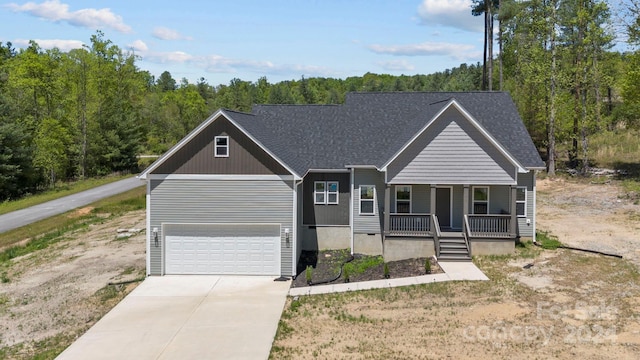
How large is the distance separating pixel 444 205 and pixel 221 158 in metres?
10.8

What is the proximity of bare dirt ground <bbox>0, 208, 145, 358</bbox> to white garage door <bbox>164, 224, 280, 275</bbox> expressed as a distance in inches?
72.2

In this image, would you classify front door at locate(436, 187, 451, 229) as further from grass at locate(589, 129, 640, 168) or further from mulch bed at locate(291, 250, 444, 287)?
grass at locate(589, 129, 640, 168)

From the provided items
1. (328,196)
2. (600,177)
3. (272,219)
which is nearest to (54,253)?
(272,219)

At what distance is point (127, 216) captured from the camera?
3191 cm

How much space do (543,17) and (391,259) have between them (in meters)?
31.7

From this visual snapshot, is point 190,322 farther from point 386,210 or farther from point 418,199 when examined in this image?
point 418,199

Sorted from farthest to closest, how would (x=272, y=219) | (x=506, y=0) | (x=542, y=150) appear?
(x=542, y=150) → (x=506, y=0) → (x=272, y=219)

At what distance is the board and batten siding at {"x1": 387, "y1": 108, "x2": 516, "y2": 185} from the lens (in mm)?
19938

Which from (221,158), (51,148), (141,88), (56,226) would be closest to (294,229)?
(221,158)

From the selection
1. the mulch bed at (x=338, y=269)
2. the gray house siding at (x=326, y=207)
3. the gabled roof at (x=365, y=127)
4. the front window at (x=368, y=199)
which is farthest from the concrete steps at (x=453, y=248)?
the gray house siding at (x=326, y=207)

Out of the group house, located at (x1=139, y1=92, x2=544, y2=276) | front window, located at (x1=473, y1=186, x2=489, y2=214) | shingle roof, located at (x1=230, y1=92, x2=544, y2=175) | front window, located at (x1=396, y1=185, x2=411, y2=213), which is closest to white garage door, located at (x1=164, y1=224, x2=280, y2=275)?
house, located at (x1=139, y1=92, x2=544, y2=276)

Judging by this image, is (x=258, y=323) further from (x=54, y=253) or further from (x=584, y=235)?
(x=584, y=235)

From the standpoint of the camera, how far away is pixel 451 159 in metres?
20.1

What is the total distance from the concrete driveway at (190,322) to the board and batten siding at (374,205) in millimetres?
5227
